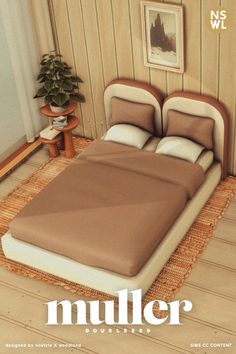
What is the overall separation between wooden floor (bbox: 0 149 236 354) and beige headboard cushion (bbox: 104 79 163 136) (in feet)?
5.31

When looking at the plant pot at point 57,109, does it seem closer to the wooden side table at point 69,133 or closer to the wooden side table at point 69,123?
the wooden side table at point 69,123

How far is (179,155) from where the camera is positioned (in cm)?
602

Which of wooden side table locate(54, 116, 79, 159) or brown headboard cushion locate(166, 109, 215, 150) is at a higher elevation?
brown headboard cushion locate(166, 109, 215, 150)

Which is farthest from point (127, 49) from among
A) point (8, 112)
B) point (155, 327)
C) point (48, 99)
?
point (155, 327)

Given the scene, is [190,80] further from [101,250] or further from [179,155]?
[101,250]

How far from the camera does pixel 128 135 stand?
631 cm

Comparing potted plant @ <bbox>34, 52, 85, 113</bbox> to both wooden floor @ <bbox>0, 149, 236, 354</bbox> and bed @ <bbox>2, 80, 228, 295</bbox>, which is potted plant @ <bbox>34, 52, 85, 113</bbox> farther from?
wooden floor @ <bbox>0, 149, 236, 354</bbox>

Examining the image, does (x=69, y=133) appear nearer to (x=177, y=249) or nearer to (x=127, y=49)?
(x=127, y=49)

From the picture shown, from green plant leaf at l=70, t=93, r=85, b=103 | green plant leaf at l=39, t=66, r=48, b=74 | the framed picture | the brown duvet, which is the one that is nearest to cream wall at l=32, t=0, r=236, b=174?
the framed picture

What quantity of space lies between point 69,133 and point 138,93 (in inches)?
40.2

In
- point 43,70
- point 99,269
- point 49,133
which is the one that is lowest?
point 99,269

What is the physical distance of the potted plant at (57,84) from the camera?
6.52 meters

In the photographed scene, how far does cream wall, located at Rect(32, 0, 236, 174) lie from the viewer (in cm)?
566

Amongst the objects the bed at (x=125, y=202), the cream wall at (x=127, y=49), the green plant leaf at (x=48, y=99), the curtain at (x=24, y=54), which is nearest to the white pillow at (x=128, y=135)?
the bed at (x=125, y=202)
